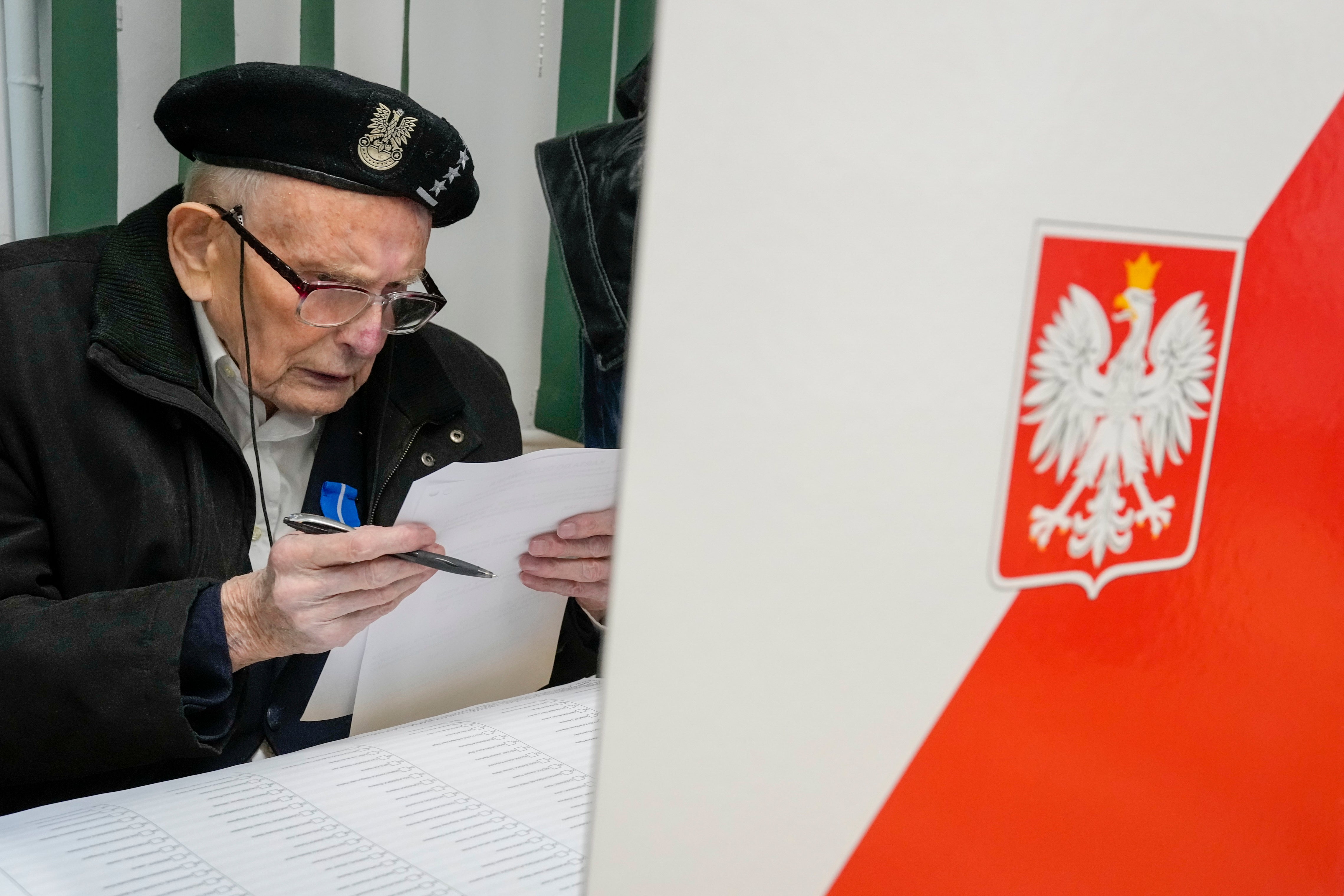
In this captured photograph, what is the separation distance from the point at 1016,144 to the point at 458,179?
3.59ft

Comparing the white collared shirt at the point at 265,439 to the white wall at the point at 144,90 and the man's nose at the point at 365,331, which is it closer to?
the man's nose at the point at 365,331

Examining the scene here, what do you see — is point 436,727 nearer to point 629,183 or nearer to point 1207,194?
point 629,183

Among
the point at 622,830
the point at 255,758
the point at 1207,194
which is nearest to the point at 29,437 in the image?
the point at 255,758

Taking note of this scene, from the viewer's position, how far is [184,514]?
129cm

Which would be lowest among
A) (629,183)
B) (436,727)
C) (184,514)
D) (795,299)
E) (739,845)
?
(436,727)

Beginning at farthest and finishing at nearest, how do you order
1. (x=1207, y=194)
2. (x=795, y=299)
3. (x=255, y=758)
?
(x=255, y=758) → (x=1207, y=194) → (x=795, y=299)

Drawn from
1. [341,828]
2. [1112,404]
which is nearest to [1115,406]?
[1112,404]

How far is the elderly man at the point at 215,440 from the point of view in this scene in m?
1.08

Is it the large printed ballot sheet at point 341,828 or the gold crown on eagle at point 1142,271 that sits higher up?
the gold crown on eagle at point 1142,271

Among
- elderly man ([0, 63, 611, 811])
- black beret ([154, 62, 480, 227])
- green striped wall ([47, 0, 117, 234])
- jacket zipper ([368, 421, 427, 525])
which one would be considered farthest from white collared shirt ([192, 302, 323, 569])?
green striped wall ([47, 0, 117, 234])

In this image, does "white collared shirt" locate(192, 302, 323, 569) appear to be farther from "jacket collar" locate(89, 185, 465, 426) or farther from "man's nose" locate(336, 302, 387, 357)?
"man's nose" locate(336, 302, 387, 357)

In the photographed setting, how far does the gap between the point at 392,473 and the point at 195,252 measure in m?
0.39

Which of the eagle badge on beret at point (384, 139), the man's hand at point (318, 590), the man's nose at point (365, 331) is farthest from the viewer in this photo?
the man's nose at point (365, 331)

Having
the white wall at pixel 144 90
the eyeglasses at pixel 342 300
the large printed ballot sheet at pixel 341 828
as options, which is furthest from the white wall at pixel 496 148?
the large printed ballot sheet at pixel 341 828
